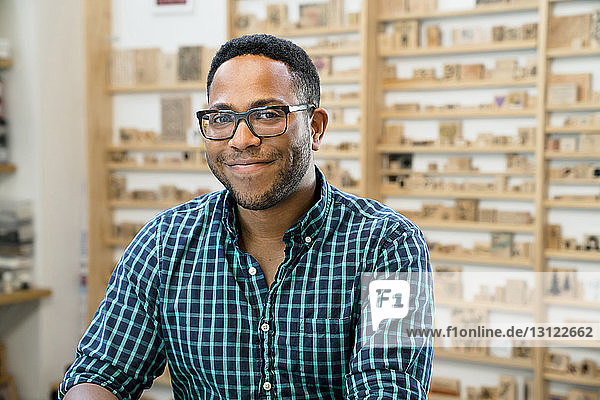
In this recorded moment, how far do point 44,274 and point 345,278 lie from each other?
2912mm

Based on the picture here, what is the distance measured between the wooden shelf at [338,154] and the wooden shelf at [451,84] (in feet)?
1.23

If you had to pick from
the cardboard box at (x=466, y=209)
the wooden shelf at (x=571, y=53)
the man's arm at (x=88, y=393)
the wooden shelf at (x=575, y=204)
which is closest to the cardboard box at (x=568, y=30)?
the wooden shelf at (x=571, y=53)

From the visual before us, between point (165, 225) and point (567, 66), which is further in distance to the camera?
point (567, 66)

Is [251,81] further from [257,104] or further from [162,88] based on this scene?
[162,88]

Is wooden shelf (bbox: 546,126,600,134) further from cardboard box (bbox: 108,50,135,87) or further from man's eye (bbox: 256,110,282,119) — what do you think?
cardboard box (bbox: 108,50,135,87)

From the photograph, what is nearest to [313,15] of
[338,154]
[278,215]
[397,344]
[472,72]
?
[338,154]

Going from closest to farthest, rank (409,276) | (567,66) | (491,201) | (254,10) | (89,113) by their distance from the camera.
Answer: (409,276)
(567,66)
(491,201)
(254,10)
(89,113)

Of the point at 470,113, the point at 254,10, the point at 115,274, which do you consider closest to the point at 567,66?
the point at 470,113

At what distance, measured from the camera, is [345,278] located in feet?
4.90

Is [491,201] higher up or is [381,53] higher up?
[381,53]

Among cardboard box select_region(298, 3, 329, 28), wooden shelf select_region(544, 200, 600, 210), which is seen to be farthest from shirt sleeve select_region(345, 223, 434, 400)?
cardboard box select_region(298, 3, 329, 28)

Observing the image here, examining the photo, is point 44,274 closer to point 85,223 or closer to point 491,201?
point 85,223

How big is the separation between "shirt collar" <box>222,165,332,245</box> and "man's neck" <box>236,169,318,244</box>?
0.07ft

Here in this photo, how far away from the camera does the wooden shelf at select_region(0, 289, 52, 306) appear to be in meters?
3.68
